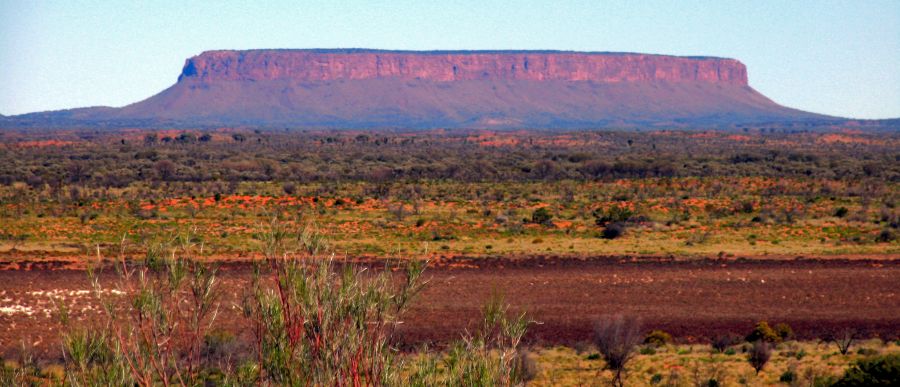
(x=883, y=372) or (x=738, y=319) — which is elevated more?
(x=883, y=372)

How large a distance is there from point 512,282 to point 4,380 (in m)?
19.9

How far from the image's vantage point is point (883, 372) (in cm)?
1350

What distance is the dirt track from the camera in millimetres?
21297

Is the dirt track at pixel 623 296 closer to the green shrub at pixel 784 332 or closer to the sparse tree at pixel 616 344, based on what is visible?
the green shrub at pixel 784 332

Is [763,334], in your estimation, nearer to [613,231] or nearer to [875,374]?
[875,374]

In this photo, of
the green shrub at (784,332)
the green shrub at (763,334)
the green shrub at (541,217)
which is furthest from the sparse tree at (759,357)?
the green shrub at (541,217)

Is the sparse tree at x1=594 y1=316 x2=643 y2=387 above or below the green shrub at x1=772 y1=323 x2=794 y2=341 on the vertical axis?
above

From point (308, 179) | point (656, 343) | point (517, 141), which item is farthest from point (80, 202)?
point (517, 141)

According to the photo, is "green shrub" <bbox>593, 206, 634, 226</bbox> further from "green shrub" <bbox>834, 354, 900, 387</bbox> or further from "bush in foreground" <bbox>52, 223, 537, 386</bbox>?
"bush in foreground" <bbox>52, 223, 537, 386</bbox>

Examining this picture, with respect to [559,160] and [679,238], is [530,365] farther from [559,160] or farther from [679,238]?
[559,160]

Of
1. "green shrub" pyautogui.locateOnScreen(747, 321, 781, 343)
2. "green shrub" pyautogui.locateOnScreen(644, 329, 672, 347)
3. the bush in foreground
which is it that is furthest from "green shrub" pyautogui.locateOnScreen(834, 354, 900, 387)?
the bush in foreground

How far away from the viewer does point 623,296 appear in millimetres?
25047

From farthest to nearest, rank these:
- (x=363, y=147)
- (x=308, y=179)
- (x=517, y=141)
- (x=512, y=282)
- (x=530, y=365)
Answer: (x=517, y=141)
(x=363, y=147)
(x=308, y=179)
(x=512, y=282)
(x=530, y=365)

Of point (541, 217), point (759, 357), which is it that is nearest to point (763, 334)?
point (759, 357)
